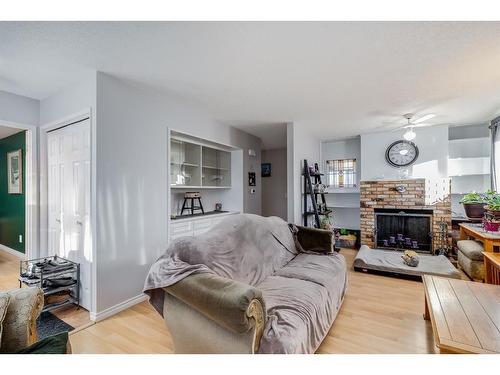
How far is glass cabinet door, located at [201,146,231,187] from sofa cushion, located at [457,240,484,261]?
369 centimetres

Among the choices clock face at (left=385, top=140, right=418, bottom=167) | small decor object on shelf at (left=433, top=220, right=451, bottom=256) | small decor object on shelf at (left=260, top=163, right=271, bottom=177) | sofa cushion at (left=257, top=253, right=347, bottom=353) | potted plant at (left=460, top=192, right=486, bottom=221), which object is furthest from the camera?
small decor object on shelf at (left=260, top=163, right=271, bottom=177)

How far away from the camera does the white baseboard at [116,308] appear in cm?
215

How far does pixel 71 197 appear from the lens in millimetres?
2518

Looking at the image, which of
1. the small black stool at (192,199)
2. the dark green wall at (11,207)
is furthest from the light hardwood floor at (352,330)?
the dark green wall at (11,207)

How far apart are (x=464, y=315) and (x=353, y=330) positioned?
764mm

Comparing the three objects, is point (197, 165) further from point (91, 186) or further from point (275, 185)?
point (275, 185)

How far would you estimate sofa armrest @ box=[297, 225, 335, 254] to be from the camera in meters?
2.78

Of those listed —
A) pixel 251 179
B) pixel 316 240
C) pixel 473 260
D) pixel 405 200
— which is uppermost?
pixel 251 179

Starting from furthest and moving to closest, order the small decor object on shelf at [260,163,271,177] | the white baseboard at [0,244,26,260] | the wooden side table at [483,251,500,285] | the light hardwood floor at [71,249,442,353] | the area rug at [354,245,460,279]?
the small decor object on shelf at [260,163,271,177] → the white baseboard at [0,244,26,260] → the area rug at [354,245,460,279] → the wooden side table at [483,251,500,285] → the light hardwood floor at [71,249,442,353]

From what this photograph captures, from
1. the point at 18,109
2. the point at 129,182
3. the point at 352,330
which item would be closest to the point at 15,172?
the point at 18,109

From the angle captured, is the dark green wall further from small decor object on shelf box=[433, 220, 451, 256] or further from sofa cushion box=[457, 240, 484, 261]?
small decor object on shelf box=[433, 220, 451, 256]

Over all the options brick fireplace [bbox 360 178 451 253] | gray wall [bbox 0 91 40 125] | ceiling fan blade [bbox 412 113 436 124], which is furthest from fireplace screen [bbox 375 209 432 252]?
gray wall [bbox 0 91 40 125]

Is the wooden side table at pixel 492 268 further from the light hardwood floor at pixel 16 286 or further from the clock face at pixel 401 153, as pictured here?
the light hardwood floor at pixel 16 286

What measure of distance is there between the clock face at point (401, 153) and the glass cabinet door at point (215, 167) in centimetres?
315
